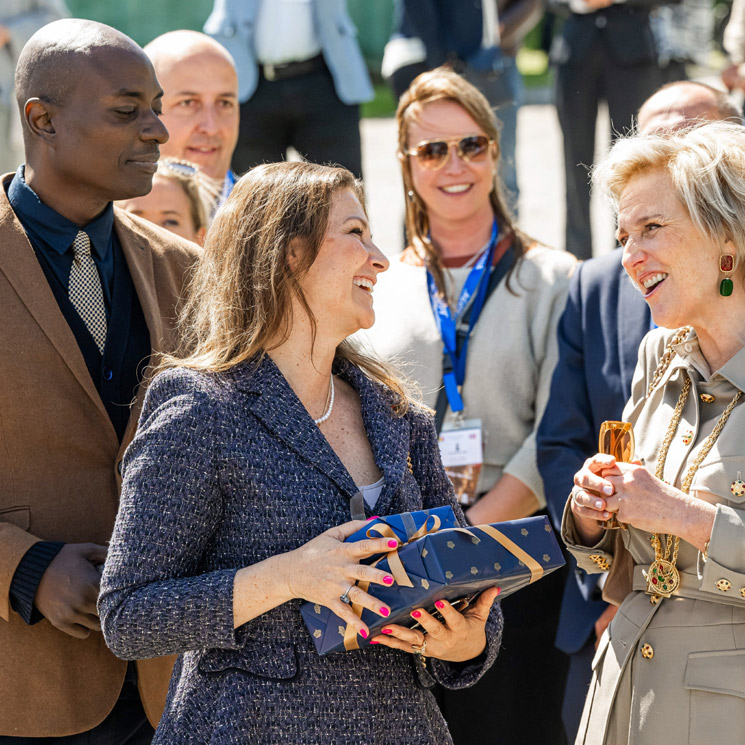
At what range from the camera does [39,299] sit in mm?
2715

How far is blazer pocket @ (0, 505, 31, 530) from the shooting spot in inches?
106

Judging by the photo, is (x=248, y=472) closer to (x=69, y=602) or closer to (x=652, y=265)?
(x=69, y=602)

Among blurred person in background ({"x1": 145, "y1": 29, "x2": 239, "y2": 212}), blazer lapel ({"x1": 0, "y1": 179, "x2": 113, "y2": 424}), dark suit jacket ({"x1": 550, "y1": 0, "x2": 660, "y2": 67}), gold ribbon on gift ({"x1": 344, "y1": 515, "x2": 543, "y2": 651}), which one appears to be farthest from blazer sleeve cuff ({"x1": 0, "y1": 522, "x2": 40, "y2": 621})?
dark suit jacket ({"x1": 550, "y1": 0, "x2": 660, "y2": 67})

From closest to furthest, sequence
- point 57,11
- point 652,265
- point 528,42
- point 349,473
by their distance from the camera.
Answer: point 349,473 → point 652,265 → point 57,11 → point 528,42

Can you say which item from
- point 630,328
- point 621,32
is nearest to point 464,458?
point 630,328

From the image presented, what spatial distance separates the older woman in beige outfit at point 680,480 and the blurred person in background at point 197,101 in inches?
96.1

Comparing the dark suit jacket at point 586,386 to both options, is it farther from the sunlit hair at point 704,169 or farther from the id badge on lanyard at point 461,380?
the sunlit hair at point 704,169

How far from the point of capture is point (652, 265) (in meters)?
2.67

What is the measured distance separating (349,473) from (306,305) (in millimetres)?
391

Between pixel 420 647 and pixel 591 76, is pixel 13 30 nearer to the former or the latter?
pixel 591 76

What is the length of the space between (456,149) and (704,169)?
173cm

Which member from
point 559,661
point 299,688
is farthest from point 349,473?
point 559,661

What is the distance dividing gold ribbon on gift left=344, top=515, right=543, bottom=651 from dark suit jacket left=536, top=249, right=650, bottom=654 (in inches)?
46.2

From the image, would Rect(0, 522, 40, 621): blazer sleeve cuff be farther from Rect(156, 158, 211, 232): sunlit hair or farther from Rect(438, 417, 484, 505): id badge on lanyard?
Rect(156, 158, 211, 232): sunlit hair
